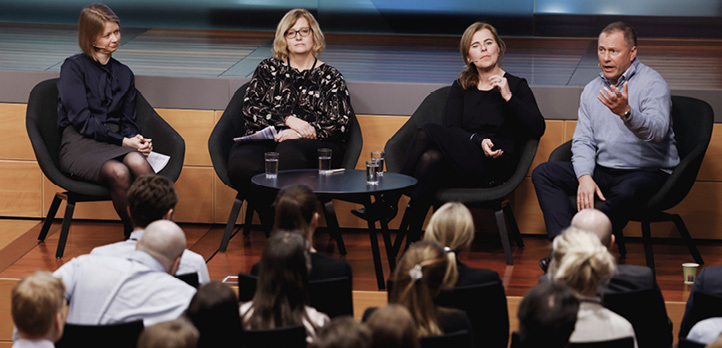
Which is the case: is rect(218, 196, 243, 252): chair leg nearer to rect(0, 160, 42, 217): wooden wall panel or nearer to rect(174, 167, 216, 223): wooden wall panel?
rect(174, 167, 216, 223): wooden wall panel

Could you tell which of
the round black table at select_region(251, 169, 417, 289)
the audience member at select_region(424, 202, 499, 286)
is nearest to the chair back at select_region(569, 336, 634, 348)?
the audience member at select_region(424, 202, 499, 286)

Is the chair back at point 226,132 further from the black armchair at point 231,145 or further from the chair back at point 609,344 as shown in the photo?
the chair back at point 609,344

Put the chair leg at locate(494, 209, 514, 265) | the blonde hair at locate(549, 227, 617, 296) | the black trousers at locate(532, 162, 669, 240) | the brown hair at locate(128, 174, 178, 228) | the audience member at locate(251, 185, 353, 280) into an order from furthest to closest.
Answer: the chair leg at locate(494, 209, 514, 265)
the black trousers at locate(532, 162, 669, 240)
the brown hair at locate(128, 174, 178, 228)
the audience member at locate(251, 185, 353, 280)
the blonde hair at locate(549, 227, 617, 296)

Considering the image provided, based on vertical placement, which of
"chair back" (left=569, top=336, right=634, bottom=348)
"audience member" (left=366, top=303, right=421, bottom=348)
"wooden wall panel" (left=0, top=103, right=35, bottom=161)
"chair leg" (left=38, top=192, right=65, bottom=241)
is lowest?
"chair leg" (left=38, top=192, right=65, bottom=241)

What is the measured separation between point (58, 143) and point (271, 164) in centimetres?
141

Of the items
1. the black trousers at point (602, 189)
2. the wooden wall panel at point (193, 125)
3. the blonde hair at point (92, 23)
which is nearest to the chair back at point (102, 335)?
the black trousers at point (602, 189)

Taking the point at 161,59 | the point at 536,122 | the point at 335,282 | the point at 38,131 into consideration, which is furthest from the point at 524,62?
the point at 335,282

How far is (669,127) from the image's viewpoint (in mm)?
4543

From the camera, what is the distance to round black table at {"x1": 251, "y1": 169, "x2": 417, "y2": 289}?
3.97 metres

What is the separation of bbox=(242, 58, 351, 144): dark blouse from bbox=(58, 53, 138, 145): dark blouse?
69 centimetres

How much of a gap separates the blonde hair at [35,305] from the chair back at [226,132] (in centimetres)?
247

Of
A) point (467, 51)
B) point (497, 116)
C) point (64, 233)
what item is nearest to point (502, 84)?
point (497, 116)

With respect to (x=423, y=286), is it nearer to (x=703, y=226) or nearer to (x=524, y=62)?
(x=703, y=226)

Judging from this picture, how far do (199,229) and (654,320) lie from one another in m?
3.31
